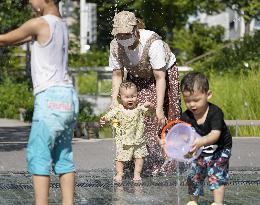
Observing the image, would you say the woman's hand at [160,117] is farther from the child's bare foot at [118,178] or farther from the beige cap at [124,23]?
the beige cap at [124,23]

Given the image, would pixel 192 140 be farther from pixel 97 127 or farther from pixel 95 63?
pixel 95 63

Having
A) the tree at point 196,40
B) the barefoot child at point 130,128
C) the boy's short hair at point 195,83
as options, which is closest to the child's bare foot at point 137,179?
the barefoot child at point 130,128

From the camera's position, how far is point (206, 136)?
6973mm

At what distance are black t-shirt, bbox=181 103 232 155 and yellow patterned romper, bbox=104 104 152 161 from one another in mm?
2611

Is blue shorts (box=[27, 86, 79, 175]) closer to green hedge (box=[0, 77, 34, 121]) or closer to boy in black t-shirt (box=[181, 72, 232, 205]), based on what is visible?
boy in black t-shirt (box=[181, 72, 232, 205])

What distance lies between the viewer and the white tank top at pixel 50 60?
6.39 m

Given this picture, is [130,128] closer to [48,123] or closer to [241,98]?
[48,123]

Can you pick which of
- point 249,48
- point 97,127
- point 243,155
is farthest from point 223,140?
point 249,48

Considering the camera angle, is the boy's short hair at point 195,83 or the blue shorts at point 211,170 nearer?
the boy's short hair at point 195,83

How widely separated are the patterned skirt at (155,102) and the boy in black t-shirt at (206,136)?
2.92 m

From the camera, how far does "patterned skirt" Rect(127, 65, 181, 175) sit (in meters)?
10.2

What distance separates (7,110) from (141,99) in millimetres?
16710

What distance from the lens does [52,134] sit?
6.38 m

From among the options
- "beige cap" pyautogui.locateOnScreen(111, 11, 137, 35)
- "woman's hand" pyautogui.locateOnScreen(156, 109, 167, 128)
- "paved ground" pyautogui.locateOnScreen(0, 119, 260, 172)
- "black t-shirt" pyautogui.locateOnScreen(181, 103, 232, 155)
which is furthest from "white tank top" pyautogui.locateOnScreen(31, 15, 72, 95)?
"paved ground" pyautogui.locateOnScreen(0, 119, 260, 172)
